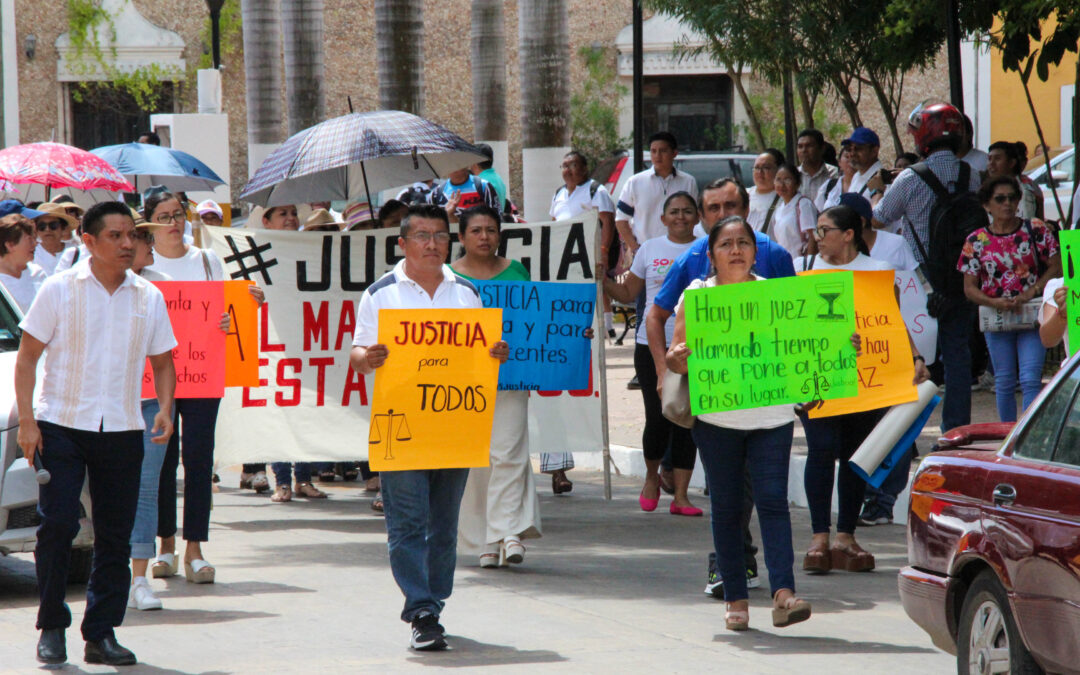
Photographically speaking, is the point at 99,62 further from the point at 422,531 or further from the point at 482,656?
the point at 482,656

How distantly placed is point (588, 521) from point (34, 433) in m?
4.54

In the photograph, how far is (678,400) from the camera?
23.2 feet

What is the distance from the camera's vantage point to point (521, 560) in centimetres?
862

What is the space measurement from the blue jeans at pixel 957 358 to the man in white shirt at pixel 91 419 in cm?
575

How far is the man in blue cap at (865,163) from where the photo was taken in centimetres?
1288

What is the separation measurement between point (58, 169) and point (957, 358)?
27.5 ft

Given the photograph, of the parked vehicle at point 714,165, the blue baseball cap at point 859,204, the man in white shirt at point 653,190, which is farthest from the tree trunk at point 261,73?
the blue baseball cap at point 859,204

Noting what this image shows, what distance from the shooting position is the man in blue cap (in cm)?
1288

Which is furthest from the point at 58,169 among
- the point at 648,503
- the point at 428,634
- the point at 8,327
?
the point at 428,634

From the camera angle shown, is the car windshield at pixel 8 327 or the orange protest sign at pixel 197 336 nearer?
the orange protest sign at pixel 197 336

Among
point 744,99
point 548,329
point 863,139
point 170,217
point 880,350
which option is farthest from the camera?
point 744,99

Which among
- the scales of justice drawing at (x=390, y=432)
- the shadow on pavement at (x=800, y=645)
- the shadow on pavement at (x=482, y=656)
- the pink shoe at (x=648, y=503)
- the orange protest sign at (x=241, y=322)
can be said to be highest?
the orange protest sign at (x=241, y=322)

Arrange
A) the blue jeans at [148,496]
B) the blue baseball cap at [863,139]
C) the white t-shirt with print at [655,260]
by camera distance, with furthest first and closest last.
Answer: the blue baseball cap at [863,139], the white t-shirt with print at [655,260], the blue jeans at [148,496]

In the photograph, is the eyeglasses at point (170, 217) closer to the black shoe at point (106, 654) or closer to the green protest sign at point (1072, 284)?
the black shoe at point (106, 654)
